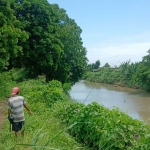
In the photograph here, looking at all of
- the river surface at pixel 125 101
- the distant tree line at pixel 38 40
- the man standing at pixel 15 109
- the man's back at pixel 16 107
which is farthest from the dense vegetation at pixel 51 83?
the river surface at pixel 125 101

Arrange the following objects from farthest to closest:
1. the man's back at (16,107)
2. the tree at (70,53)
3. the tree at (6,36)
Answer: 1. the tree at (70,53)
2. the tree at (6,36)
3. the man's back at (16,107)

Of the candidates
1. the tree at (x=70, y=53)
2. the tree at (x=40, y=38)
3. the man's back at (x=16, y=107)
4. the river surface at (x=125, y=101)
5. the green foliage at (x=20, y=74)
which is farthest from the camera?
the tree at (x=70, y=53)

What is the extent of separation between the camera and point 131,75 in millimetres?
54469

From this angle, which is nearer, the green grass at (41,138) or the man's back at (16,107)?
the green grass at (41,138)

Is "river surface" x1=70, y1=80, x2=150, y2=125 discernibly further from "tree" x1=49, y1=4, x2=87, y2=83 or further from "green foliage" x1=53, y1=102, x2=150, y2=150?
"green foliage" x1=53, y1=102, x2=150, y2=150

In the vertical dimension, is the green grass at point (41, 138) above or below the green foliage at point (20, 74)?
below

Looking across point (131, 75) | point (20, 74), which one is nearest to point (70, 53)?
point (20, 74)

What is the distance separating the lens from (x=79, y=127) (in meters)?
7.05

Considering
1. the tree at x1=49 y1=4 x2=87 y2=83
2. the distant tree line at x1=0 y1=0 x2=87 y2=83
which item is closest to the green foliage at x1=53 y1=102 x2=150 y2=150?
the distant tree line at x1=0 y1=0 x2=87 y2=83

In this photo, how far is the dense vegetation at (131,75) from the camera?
4397 cm

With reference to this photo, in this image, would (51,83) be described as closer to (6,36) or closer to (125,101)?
(6,36)

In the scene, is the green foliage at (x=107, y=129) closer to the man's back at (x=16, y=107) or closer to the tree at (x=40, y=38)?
the man's back at (x=16, y=107)

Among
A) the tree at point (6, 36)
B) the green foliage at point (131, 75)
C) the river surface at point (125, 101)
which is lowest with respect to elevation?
the river surface at point (125, 101)

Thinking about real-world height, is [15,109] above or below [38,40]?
below
